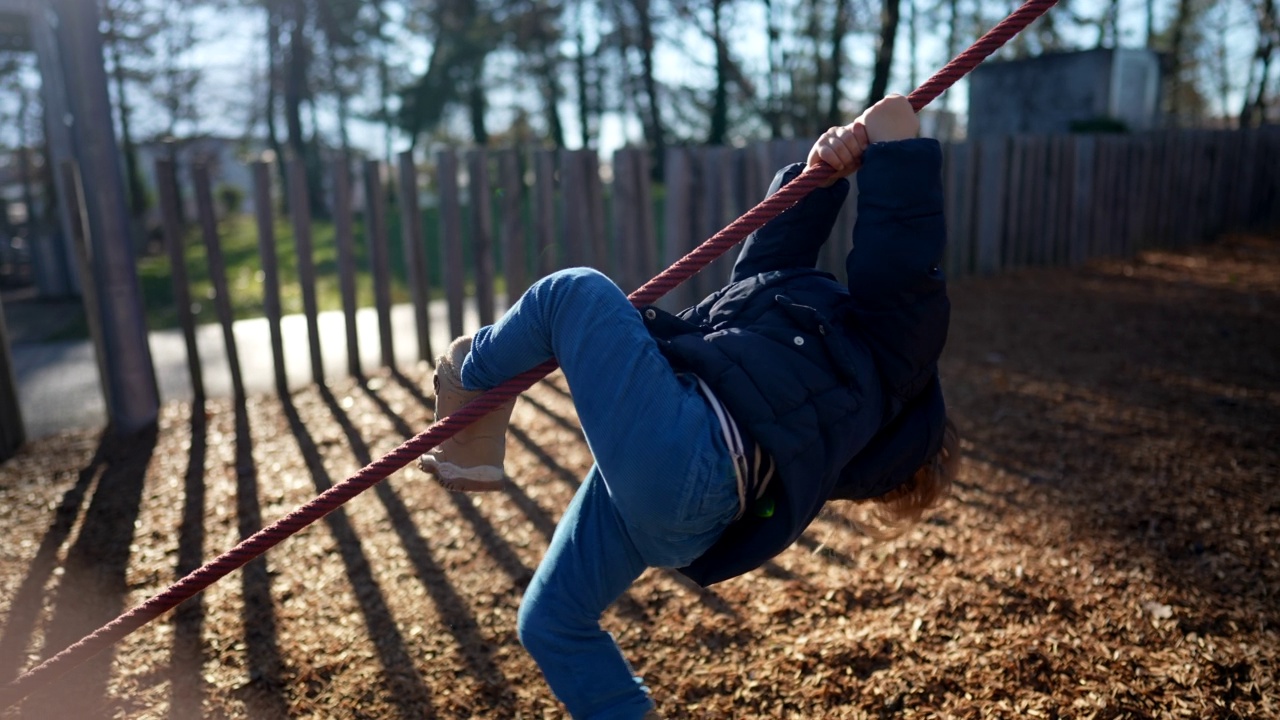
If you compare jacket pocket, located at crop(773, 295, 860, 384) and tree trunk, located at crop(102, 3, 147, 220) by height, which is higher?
tree trunk, located at crop(102, 3, 147, 220)

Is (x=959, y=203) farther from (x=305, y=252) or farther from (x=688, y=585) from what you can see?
(x=688, y=585)

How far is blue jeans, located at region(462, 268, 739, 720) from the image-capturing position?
5.87ft

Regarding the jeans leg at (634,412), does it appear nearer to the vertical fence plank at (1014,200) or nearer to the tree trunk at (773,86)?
the vertical fence plank at (1014,200)

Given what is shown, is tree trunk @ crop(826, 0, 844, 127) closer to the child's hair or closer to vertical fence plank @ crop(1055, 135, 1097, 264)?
vertical fence plank @ crop(1055, 135, 1097, 264)

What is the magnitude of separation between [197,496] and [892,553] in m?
3.14

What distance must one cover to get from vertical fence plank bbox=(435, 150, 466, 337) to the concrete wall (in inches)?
614

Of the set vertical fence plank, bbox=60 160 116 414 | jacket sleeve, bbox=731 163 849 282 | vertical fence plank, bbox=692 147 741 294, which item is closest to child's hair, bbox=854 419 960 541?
jacket sleeve, bbox=731 163 849 282

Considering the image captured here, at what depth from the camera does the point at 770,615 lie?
322 centimetres

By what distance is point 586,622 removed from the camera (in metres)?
2.00

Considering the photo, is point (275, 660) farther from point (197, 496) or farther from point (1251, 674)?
point (1251, 674)

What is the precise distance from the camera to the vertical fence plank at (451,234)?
6465mm

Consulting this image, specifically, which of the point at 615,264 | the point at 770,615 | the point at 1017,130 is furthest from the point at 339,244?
the point at 1017,130

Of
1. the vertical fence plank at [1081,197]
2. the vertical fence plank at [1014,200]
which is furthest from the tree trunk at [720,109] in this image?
the vertical fence plank at [1014,200]

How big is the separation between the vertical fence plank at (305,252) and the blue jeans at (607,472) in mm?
4394
